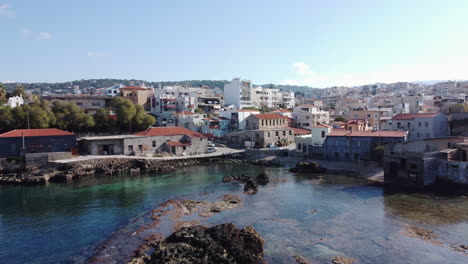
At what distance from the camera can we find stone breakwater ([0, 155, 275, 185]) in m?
36.5

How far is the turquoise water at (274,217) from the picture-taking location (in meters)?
18.3

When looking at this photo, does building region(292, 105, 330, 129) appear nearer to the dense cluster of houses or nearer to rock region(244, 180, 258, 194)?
the dense cluster of houses

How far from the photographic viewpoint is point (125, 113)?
5484 centimetres

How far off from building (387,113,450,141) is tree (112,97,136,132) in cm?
4049

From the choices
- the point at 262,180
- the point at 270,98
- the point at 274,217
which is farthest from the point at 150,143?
the point at 270,98

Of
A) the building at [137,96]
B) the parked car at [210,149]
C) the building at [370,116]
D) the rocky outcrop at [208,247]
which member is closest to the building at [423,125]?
the building at [370,116]

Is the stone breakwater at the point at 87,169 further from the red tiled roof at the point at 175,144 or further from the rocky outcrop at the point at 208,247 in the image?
the rocky outcrop at the point at 208,247

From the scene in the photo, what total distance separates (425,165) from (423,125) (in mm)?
15587

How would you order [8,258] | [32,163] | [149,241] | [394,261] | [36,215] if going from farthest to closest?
[32,163]
[36,215]
[149,241]
[8,258]
[394,261]

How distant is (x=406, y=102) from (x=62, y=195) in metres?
60.7

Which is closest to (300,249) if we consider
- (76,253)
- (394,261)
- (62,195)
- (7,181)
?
(394,261)

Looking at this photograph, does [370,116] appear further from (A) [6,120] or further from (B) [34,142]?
(A) [6,120]

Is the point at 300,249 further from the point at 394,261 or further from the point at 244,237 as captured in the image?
the point at 394,261

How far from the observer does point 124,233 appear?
69.2 feet
